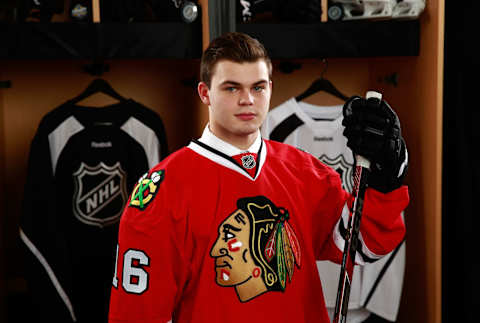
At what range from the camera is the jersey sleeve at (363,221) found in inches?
46.3

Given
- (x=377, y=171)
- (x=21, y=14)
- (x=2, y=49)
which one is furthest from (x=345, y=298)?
(x=21, y=14)

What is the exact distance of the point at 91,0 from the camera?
184cm

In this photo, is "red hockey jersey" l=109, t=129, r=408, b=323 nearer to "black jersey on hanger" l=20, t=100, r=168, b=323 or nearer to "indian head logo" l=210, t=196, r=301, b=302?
"indian head logo" l=210, t=196, r=301, b=302

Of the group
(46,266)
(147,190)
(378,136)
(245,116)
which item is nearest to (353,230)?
(378,136)

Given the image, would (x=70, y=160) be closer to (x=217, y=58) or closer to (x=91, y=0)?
(x=91, y=0)

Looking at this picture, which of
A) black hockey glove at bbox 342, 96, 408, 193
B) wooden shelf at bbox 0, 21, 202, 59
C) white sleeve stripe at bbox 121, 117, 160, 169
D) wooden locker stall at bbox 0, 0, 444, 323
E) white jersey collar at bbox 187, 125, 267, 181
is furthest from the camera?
white sleeve stripe at bbox 121, 117, 160, 169

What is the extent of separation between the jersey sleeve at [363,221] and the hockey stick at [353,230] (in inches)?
1.4

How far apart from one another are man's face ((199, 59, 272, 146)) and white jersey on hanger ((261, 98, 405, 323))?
709 millimetres

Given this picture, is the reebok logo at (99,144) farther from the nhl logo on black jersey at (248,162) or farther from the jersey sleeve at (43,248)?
the nhl logo on black jersey at (248,162)

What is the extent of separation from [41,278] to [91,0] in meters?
0.95

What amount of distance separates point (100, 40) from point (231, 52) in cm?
73

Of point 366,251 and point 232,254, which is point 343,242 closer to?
point 366,251

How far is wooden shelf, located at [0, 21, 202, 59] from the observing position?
1.72 m

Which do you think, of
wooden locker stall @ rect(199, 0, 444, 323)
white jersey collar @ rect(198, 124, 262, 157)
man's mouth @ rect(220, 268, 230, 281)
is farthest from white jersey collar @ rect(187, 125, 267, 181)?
wooden locker stall @ rect(199, 0, 444, 323)
